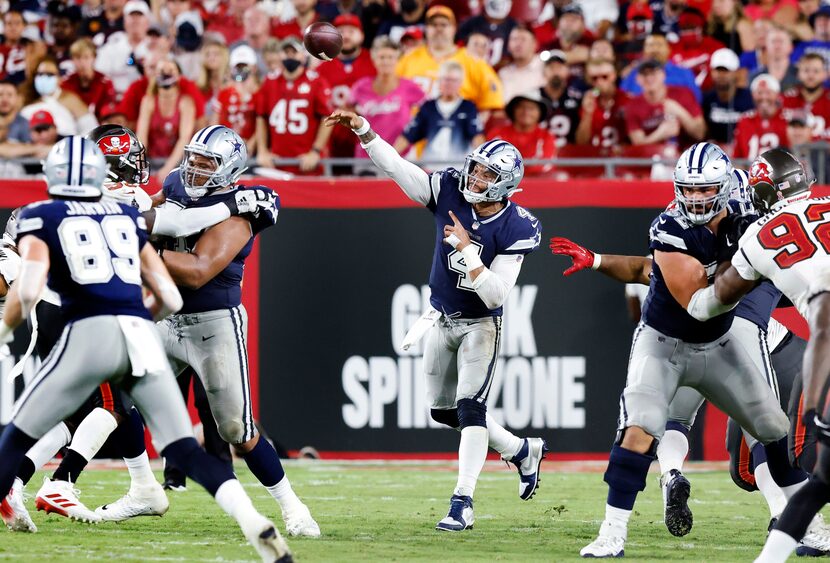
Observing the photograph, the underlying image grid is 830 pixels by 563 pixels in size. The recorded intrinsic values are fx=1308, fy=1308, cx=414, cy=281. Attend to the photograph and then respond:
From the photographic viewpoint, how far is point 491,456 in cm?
987

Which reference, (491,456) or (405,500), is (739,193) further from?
(491,456)

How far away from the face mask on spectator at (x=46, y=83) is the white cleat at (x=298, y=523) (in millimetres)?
6086

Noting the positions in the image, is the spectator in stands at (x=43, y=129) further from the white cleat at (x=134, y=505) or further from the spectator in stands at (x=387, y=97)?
the white cleat at (x=134, y=505)

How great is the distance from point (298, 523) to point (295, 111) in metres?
4.99

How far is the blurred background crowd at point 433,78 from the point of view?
33.4 feet

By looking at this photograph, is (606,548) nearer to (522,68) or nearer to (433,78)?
(433,78)

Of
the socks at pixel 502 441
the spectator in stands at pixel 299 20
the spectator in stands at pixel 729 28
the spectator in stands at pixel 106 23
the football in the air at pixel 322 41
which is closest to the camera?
the socks at pixel 502 441

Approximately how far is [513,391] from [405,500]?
2.08 metres

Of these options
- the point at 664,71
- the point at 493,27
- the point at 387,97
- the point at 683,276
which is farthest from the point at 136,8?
the point at 683,276

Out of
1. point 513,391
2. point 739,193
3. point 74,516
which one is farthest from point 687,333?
point 513,391

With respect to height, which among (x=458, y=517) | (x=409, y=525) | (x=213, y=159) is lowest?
(x=409, y=525)

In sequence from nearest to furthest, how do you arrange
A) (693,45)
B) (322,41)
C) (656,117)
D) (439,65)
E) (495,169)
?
(495,169) → (322,41) → (656,117) → (439,65) → (693,45)

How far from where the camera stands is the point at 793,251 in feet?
16.3

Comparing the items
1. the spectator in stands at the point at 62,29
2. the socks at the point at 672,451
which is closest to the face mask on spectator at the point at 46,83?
the spectator in stands at the point at 62,29
